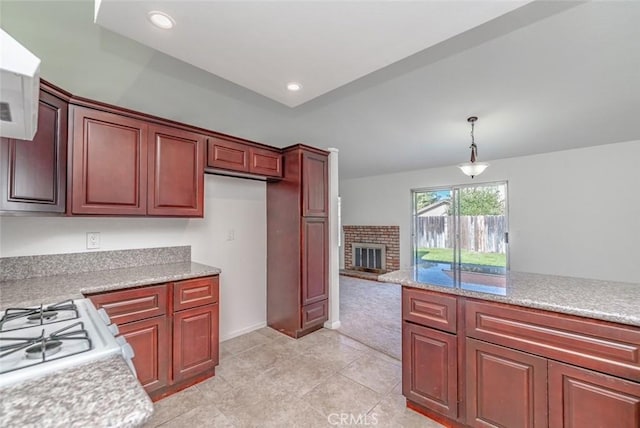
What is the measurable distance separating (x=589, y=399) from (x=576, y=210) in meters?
3.88

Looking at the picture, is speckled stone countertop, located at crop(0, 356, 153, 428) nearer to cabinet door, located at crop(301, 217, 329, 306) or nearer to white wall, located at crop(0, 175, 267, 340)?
white wall, located at crop(0, 175, 267, 340)

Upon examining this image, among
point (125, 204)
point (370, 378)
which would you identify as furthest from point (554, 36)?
point (125, 204)

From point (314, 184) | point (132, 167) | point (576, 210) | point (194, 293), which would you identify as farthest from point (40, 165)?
point (576, 210)

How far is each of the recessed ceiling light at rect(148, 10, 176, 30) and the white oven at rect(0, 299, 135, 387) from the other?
58.2 inches

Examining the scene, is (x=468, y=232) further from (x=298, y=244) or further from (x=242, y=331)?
(x=242, y=331)

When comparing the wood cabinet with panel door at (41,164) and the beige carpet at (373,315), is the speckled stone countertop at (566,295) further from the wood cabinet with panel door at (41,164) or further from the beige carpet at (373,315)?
the wood cabinet with panel door at (41,164)

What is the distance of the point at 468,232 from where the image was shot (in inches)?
205

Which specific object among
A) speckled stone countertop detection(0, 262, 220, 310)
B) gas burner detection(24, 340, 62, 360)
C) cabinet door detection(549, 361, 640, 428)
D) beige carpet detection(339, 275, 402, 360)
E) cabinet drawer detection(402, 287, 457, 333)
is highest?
gas burner detection(24, 340, 62, 360)

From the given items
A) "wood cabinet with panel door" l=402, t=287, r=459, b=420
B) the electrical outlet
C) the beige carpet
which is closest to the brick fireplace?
the beige carpet

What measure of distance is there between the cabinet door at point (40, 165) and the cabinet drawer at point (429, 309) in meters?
2.40

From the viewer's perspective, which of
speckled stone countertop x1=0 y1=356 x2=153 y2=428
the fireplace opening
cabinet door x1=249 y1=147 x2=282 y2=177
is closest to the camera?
speckled stone countertop x1=0 y1=356 x2=153 y2=428

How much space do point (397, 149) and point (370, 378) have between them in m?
3.59

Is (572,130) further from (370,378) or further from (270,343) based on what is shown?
(270,343)

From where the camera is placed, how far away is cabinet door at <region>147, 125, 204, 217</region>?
219 cm
